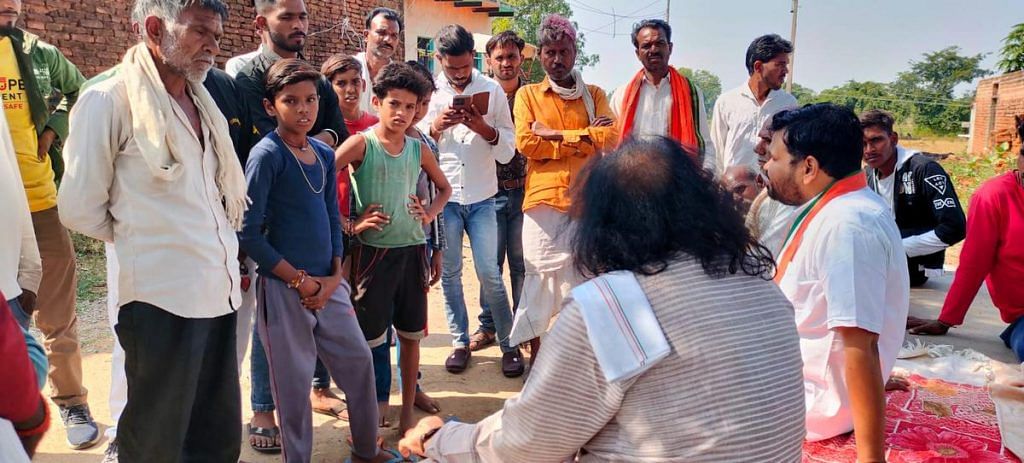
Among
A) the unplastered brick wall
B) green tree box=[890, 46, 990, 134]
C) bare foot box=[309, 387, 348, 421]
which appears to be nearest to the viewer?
bare foot box=[309, 387, 348, 421]

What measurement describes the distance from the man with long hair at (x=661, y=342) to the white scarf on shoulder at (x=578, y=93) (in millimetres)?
2485

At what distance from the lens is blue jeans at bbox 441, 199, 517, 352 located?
13.2ft

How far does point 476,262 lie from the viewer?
4.08 meters

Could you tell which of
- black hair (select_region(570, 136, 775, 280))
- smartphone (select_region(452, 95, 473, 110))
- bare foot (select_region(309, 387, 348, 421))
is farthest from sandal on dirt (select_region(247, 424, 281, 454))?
black hair (select_region(570, 136, 775, 280))

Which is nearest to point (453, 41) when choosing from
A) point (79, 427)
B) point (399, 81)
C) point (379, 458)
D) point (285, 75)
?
point (399, 81)

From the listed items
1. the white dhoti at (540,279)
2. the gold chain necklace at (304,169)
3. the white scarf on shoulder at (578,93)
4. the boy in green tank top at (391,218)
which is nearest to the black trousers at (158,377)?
the gold chain necklace at (304,169)

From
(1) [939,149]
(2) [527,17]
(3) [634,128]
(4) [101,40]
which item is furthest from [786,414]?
(2) [527,17]

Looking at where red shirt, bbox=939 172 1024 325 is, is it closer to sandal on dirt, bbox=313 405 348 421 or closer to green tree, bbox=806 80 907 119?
sandal on dirt, bbox=313 405 348 421

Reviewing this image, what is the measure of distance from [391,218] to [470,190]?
3.19ft

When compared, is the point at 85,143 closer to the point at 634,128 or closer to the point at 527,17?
the point at 634,128

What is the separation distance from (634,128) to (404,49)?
10.9 metres

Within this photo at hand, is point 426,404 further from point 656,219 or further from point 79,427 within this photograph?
point 656,219

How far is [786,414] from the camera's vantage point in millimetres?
1467

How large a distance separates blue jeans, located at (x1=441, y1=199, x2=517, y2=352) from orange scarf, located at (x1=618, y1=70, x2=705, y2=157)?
95cm
